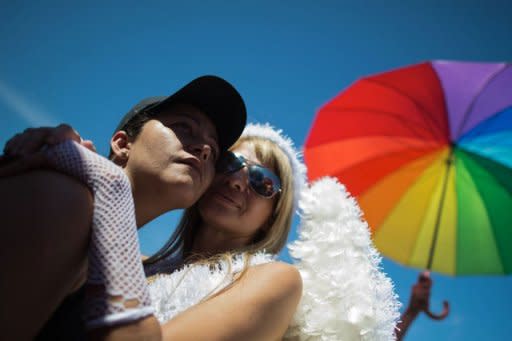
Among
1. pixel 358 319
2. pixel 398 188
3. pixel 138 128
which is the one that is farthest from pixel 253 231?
pixel 398 188

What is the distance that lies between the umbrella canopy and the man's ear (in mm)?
2551

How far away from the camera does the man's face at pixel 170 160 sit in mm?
A: 1666

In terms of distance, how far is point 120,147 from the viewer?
6.09ft

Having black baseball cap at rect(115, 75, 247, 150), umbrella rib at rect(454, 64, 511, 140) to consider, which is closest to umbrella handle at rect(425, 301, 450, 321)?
umbrella rib at rect(454, 64, 511, 140)

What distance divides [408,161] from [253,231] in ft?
8.67

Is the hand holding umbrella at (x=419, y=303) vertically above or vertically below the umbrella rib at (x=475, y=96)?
below

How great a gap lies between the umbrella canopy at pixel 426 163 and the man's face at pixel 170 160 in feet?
7.95

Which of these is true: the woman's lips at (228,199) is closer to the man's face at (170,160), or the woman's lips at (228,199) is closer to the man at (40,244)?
the man's face at (170,160)

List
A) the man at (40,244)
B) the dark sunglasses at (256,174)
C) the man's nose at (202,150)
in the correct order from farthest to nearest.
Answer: the dark sunglasses at (256,174)
the man's nose at (202,150)
the man at (40,244)

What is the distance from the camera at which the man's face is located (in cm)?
167

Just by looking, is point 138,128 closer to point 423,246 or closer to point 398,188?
point 398,188

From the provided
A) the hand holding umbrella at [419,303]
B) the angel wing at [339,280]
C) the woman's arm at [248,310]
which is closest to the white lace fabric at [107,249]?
the woman's arm at [248,310]

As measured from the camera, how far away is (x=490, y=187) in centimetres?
419

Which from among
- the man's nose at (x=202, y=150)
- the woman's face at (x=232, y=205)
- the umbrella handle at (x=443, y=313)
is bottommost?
the umbrella handle at (x=443, y=313)
